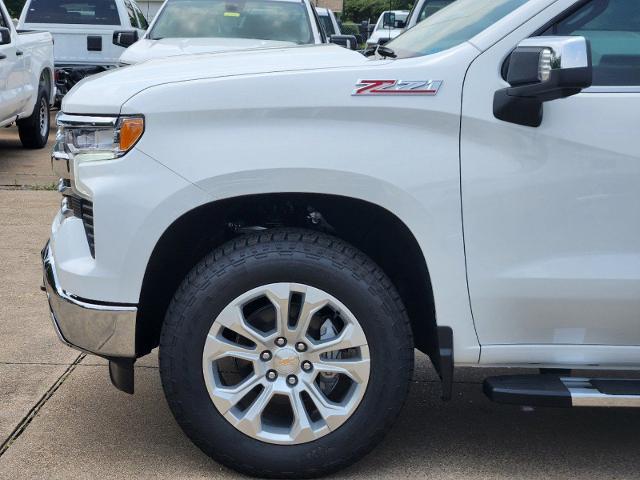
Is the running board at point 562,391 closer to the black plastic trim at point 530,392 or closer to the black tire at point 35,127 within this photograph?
the black plastic trim at point 530,392

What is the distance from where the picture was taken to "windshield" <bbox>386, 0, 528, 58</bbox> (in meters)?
3.54

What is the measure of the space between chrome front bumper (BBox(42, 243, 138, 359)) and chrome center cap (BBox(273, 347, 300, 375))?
491mm

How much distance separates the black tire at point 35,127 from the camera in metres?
11.9

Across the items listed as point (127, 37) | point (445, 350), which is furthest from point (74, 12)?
point (445, 350)

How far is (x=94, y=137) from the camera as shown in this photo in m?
3.48

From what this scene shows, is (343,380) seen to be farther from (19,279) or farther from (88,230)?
(19,279)

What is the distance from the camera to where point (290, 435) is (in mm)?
3514

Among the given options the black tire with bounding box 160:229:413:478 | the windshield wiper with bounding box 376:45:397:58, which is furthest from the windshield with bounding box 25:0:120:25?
the black tire with bounding box 160:229:413:478

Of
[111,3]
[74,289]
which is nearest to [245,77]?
[74,289]

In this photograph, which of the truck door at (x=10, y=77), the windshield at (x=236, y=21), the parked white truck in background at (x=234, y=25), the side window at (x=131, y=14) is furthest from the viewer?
the side window at (x=131, y=14)

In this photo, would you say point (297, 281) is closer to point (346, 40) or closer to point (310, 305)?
point (310, 305)

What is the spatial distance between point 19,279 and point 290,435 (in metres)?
3.24

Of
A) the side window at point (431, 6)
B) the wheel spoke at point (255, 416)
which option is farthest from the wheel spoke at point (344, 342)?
the side window at point (431, 6)

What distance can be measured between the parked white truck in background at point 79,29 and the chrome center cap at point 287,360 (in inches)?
435
